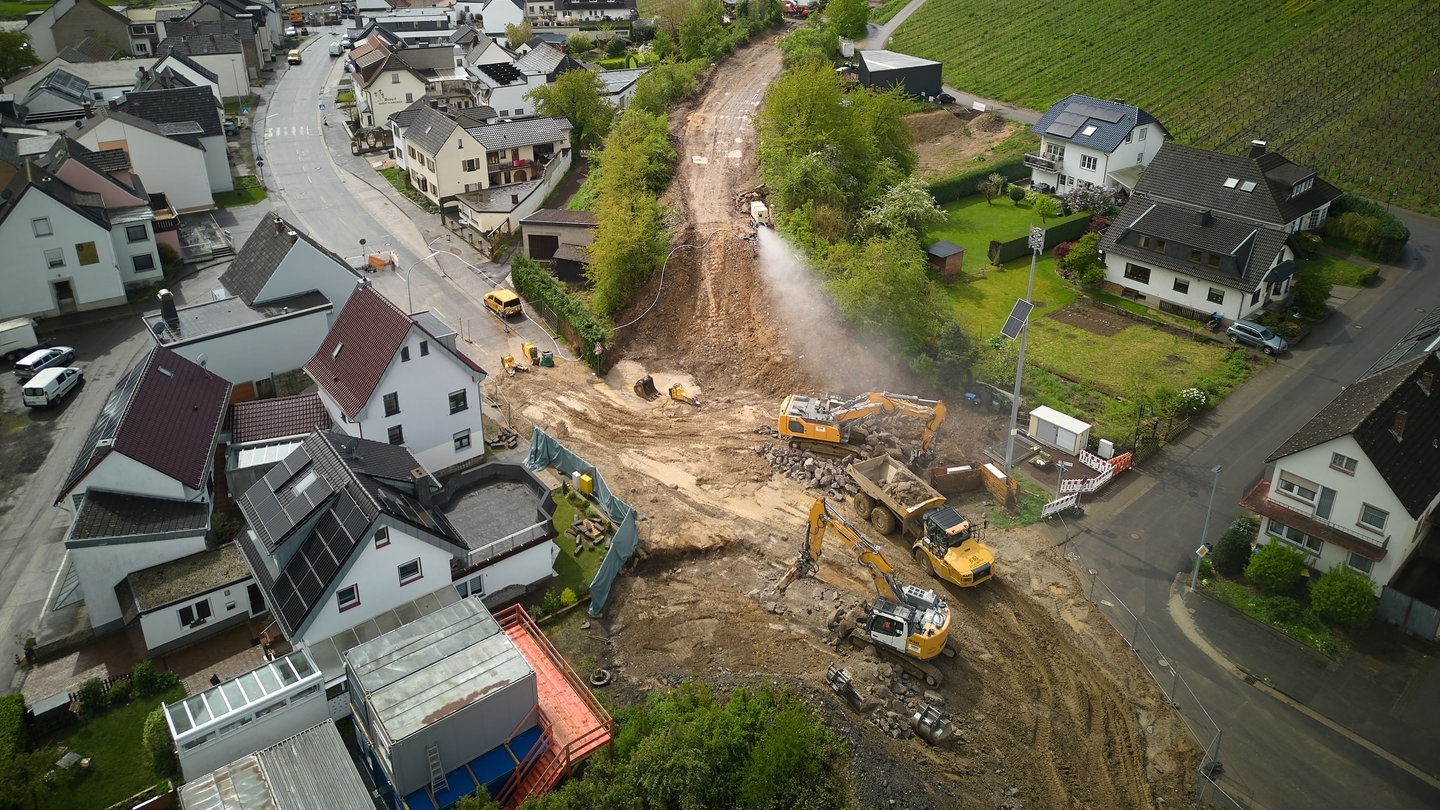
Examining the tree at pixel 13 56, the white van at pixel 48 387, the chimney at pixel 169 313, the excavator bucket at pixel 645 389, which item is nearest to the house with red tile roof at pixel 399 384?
the chimney at pixel 169 313

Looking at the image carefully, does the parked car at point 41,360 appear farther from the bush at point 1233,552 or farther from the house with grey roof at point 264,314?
the bush at point 1233,552

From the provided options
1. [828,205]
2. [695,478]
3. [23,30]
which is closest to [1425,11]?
[828,205]

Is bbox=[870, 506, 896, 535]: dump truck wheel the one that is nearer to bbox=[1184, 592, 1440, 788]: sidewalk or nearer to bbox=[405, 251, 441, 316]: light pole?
bbox=[1184, 592, 1440, 788]: sidewalk

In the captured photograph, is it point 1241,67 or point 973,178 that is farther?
point 1241,67

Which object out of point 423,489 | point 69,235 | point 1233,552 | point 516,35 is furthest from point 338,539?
point 516,35

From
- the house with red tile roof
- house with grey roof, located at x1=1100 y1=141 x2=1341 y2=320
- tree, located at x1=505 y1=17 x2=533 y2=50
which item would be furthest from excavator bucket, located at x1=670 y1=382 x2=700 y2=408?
tree, located at x1=505 y1=17 x2=533 y2=50

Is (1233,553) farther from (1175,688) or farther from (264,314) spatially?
(264,314)
